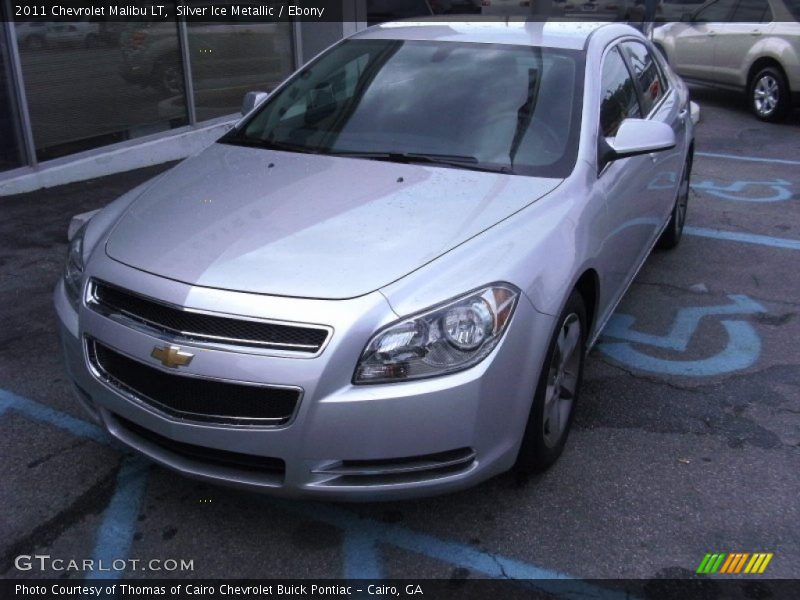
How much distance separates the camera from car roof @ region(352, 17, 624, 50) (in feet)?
13.3

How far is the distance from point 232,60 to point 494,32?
584 cm

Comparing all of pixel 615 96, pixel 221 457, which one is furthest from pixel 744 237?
pixel 221 457

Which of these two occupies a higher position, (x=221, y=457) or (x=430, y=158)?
(x=430, y=158)

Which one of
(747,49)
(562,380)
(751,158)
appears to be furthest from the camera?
(747,49)

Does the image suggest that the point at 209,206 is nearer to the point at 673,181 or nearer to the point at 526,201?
the point at 526,201

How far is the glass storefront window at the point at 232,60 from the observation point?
29.1 feet

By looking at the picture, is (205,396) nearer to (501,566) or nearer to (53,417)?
(501,566)

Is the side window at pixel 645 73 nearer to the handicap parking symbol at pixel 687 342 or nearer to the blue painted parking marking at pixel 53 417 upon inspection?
the handicap parking symbol at pixel 687 342

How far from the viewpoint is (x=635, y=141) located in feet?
11.7

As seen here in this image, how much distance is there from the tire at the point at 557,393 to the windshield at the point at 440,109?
2.10 feet

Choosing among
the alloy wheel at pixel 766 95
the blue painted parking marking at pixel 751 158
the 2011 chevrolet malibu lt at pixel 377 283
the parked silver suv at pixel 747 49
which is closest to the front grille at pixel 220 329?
the 2011 chevrolet malibu lt at pixel 377 283

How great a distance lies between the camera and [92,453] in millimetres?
3346

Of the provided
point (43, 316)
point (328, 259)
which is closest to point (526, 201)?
point (328, 259)

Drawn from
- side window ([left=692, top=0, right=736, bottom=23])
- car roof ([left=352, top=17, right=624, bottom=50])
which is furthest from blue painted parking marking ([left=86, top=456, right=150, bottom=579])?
side window ([left=692, top=0, right=736, bottom=23])
